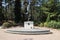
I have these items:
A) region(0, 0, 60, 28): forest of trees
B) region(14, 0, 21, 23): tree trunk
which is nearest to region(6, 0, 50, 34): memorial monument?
region(0, 0, 60, 28): forest of trees

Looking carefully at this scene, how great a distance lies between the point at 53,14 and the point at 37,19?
157 inches

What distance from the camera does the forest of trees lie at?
2591 centimetres

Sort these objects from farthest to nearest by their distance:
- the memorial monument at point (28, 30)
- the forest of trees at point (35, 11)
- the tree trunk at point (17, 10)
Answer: the tree trunk at point (17, 10)
the forest of trees at point (35, 11)
the memorial monument at point (28, 30)

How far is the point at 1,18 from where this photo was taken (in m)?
30.2

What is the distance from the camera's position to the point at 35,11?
97.6 feet

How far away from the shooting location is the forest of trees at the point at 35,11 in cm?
2591

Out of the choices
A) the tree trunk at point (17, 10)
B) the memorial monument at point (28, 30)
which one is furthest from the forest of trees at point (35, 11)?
the memorial monument at point (28, 30)

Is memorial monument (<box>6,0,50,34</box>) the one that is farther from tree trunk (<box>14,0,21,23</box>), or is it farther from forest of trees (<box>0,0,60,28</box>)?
tree trunk (<box>14,0,21,23</box>)

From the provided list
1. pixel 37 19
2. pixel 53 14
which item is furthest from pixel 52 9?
pixel 37 19

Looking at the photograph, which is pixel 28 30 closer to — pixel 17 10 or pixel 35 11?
pixel 35 11

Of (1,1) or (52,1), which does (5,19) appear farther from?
(52,1)

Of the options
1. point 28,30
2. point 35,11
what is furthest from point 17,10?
point 28,30

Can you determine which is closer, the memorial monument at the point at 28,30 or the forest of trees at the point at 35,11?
the memorial monument at the point at 28,30

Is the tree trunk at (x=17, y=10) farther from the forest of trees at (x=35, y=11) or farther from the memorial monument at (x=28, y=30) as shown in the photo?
the memorial monument at (x=28, y=30)
